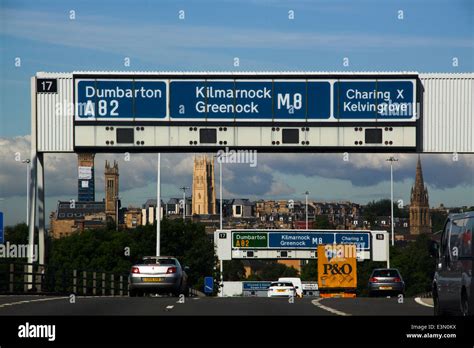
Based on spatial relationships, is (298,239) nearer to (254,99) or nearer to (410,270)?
(254,99)


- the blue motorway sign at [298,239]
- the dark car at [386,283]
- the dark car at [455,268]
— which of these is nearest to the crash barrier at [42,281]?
the dark car at [386,283]

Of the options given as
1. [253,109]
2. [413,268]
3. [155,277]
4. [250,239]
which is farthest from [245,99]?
[413,268]

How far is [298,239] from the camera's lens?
94.1 m

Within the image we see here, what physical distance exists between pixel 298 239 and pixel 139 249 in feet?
115

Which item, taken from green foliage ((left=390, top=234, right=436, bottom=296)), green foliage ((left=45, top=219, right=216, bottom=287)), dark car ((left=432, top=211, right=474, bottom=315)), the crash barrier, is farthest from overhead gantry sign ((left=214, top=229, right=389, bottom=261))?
dark car ((left=432, top=211, right=474, bottom=315))

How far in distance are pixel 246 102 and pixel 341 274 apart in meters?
15.2

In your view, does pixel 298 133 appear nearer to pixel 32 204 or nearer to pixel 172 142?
pixel 172 142

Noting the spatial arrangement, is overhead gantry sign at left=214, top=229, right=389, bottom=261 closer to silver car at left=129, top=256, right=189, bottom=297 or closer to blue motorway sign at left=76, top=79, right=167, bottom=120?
blue motorway sign at left=76, top=79, right=167, bottom=120

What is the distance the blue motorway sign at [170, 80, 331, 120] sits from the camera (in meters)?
50.4

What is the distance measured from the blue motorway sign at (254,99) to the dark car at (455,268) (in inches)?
1114

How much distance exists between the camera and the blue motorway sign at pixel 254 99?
5038cm

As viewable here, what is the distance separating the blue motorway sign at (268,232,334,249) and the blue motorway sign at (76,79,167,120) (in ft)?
139
